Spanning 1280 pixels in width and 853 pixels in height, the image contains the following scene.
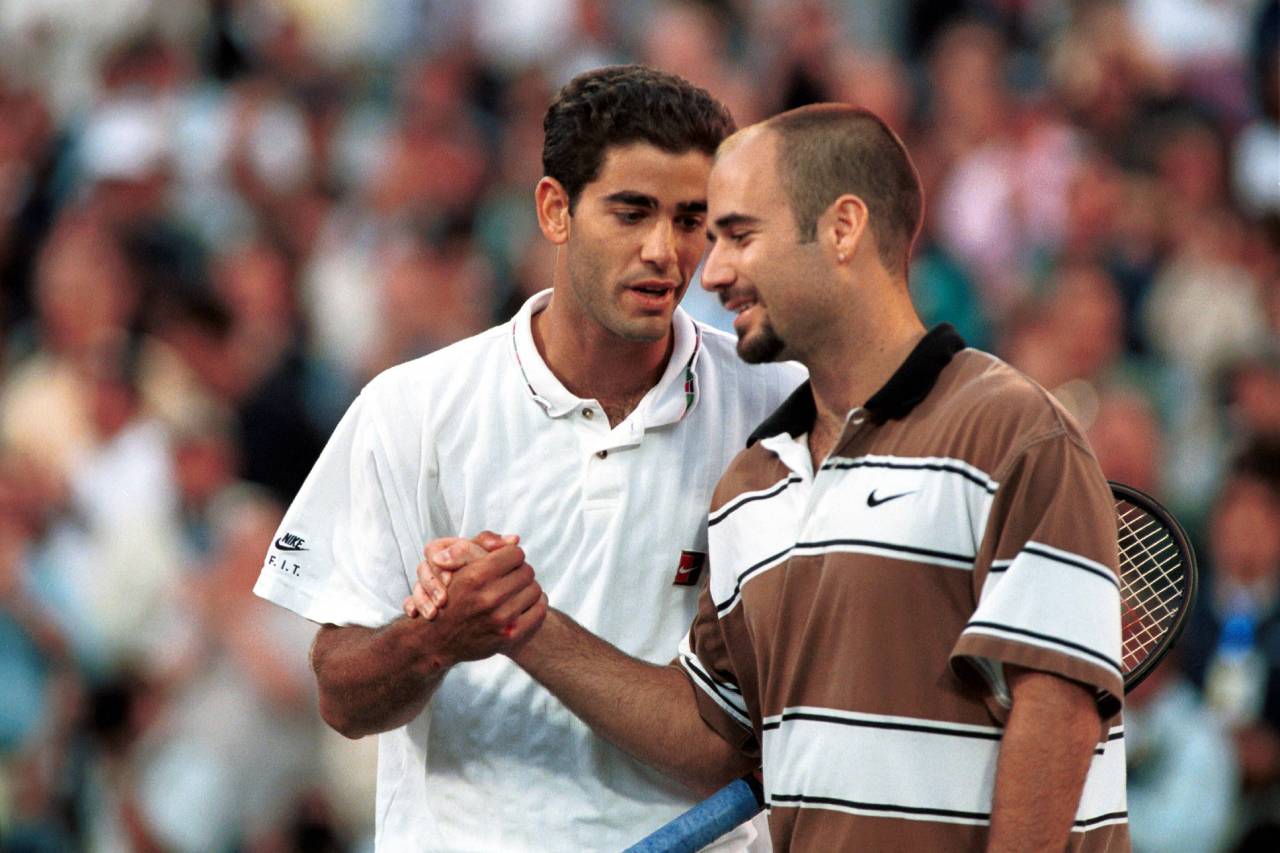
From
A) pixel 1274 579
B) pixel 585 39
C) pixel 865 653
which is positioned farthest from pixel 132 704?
pixel 865 653

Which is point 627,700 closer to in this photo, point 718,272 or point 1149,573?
point 718,272

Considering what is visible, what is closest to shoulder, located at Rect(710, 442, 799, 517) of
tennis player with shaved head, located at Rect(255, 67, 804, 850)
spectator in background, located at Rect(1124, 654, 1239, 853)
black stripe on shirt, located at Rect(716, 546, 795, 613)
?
black stripe on shirt, located at Rect(716, 546, 795, 613)

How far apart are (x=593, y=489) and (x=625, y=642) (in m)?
0.25

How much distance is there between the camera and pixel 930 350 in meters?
2.59

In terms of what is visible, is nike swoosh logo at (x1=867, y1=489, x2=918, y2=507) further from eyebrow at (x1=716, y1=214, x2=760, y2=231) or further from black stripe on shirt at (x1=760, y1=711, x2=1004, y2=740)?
eyebrow at (x1=716, y1=214, x2=760, y2=231)

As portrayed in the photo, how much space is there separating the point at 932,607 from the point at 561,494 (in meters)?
0.78

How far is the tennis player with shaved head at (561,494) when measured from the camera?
301 centimetres

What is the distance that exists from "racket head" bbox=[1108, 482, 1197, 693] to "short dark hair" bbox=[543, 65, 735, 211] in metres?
0.85

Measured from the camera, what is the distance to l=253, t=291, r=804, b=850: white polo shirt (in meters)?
3.02

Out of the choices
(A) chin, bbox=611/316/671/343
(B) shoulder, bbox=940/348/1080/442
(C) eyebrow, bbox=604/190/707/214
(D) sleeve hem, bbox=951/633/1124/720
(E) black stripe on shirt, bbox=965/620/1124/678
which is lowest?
(D) sleeve hem, bbox=951/633/1124/720

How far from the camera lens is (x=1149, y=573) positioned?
2885 mm

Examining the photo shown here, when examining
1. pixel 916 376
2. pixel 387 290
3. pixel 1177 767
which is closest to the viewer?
pixel 916 376

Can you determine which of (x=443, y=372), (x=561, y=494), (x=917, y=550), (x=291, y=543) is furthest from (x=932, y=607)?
(x=291, y=543)

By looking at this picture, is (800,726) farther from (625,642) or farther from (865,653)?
(625,642)
